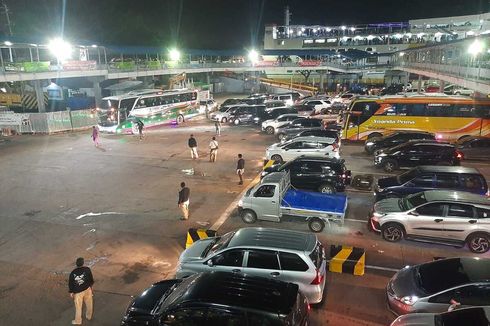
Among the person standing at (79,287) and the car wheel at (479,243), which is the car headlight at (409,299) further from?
the person standing at (79,287)

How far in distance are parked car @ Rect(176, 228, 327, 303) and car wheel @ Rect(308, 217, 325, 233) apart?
326 cm

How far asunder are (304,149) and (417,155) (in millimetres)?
5216

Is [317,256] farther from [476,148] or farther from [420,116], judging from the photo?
[420,116]

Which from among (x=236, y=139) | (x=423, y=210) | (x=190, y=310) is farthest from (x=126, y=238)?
(x=236, y=139)

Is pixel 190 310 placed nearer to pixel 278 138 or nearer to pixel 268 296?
pixel 268 296

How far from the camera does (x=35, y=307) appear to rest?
921cm

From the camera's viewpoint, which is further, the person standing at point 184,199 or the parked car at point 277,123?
the parked car at point 277,123

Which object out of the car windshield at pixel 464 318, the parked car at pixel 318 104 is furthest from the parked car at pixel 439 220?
the parked car at pixel 318 104

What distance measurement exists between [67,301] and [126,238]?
3.34m

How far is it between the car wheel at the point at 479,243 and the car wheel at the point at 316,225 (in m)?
4.09

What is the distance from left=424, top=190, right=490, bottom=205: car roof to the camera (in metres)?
11.0

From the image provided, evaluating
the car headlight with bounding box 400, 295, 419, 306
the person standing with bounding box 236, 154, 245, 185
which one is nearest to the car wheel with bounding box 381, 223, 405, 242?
the car headlight with bounding box 400, 295, 419, 306

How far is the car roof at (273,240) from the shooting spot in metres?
8.65

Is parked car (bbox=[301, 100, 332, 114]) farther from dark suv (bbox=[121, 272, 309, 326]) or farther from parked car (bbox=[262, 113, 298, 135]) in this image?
dark suv (bbox=[121, 272, 309, 326])
